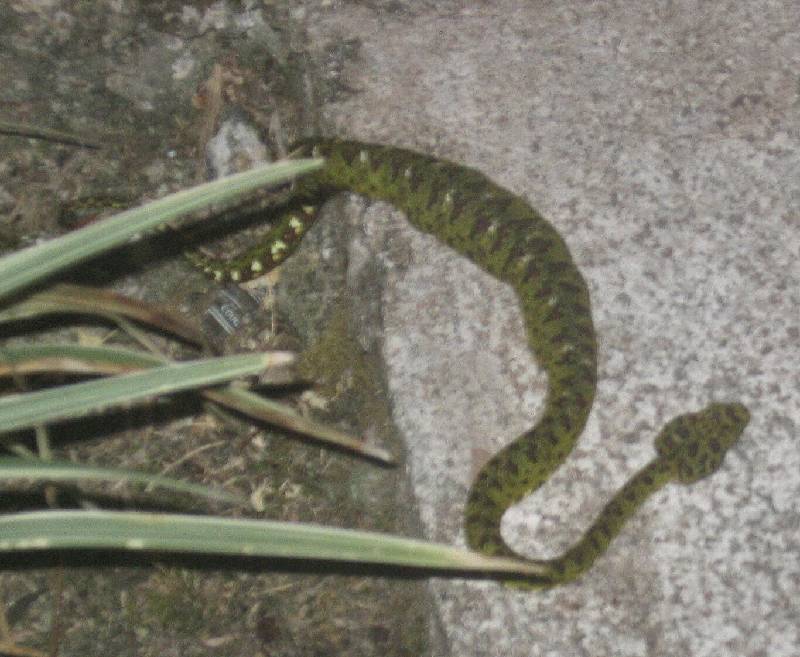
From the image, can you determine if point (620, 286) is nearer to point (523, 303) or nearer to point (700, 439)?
point (523, 303)

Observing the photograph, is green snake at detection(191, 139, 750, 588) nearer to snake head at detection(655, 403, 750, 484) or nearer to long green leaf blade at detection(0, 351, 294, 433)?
snake head at detection(655, 403, 750, 484)

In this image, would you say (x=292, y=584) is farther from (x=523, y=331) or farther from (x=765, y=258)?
(x=765, y=258)

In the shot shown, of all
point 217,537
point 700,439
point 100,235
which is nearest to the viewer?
point 217,537

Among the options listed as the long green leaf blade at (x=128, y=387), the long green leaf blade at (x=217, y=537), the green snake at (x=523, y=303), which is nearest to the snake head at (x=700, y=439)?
the green snake at (x=523, y=303)

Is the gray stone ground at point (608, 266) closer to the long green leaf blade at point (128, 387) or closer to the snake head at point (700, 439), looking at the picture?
the snake head at point (700, 439)

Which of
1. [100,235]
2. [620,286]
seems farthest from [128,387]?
[620,286]

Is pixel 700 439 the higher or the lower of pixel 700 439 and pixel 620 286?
the lower
